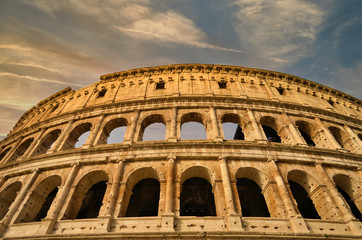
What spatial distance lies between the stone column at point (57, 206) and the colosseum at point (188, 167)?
1.8 inches

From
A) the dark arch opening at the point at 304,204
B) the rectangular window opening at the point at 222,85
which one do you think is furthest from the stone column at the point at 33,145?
the dark arch opening at the point at 304,204

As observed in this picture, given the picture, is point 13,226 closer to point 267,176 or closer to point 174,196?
point 174,196

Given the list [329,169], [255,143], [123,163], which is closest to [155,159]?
[123,163]

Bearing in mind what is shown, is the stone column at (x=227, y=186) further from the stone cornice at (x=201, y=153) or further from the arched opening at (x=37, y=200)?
the arched opening at (x=37, y=200)

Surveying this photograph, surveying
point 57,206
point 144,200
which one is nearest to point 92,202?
point 57,206

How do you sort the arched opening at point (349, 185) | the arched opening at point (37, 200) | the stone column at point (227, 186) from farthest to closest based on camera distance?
1. the arched opening at point (349, 185)
2. the arched opening at point (37, 200)
3. the stone column at point (227, 186)

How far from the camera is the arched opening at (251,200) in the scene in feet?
36.2

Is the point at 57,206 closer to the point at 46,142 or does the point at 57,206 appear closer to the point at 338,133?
the point at 46,142

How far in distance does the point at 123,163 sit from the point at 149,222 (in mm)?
3389

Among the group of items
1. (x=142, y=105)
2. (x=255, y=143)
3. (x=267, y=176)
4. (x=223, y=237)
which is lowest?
(x=223, y=237)

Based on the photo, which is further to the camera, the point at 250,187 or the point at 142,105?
the point at 142,105

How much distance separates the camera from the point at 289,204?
8375mm

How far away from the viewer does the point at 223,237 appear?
23.2ft

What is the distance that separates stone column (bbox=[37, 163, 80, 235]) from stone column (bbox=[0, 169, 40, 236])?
220cm
